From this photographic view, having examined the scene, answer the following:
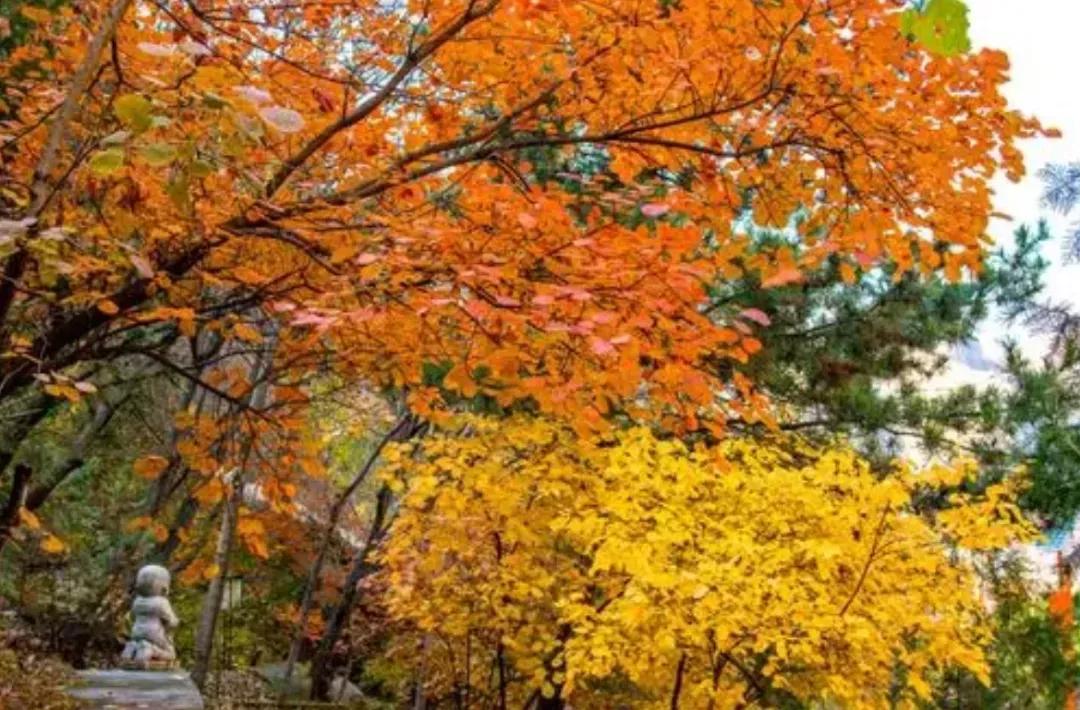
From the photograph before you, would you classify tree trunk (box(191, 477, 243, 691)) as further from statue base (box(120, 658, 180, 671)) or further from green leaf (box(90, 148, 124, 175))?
green leaf (box(90, 148, 124, 175))

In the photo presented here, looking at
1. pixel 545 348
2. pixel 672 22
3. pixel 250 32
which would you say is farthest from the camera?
pixel 250 32

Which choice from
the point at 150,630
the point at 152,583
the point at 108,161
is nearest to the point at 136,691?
the point at 150,630

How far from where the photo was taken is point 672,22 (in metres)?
3.17

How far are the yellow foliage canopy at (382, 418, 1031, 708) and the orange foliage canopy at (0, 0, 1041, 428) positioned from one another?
236cm

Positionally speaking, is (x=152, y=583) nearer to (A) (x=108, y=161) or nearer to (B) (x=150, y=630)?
(B) (x=150, y=630)

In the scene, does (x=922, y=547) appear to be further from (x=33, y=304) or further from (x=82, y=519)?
(x=82, y=519)

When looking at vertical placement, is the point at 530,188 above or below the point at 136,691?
above

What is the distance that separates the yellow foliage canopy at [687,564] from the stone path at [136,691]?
1.78 m

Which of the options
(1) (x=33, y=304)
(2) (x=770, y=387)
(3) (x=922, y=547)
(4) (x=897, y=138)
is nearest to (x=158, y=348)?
(1) (x=33, y=304)

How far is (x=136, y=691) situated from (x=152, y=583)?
2.08 meters

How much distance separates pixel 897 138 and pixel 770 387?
5892mm

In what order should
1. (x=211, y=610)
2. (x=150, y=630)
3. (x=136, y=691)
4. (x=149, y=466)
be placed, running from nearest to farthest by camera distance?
(x=149, y=466)
(x=136, y=691)
(x=150, y=630)
(x=211, y=610)

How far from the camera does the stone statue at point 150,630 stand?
8.34 m

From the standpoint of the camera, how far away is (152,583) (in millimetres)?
8891
